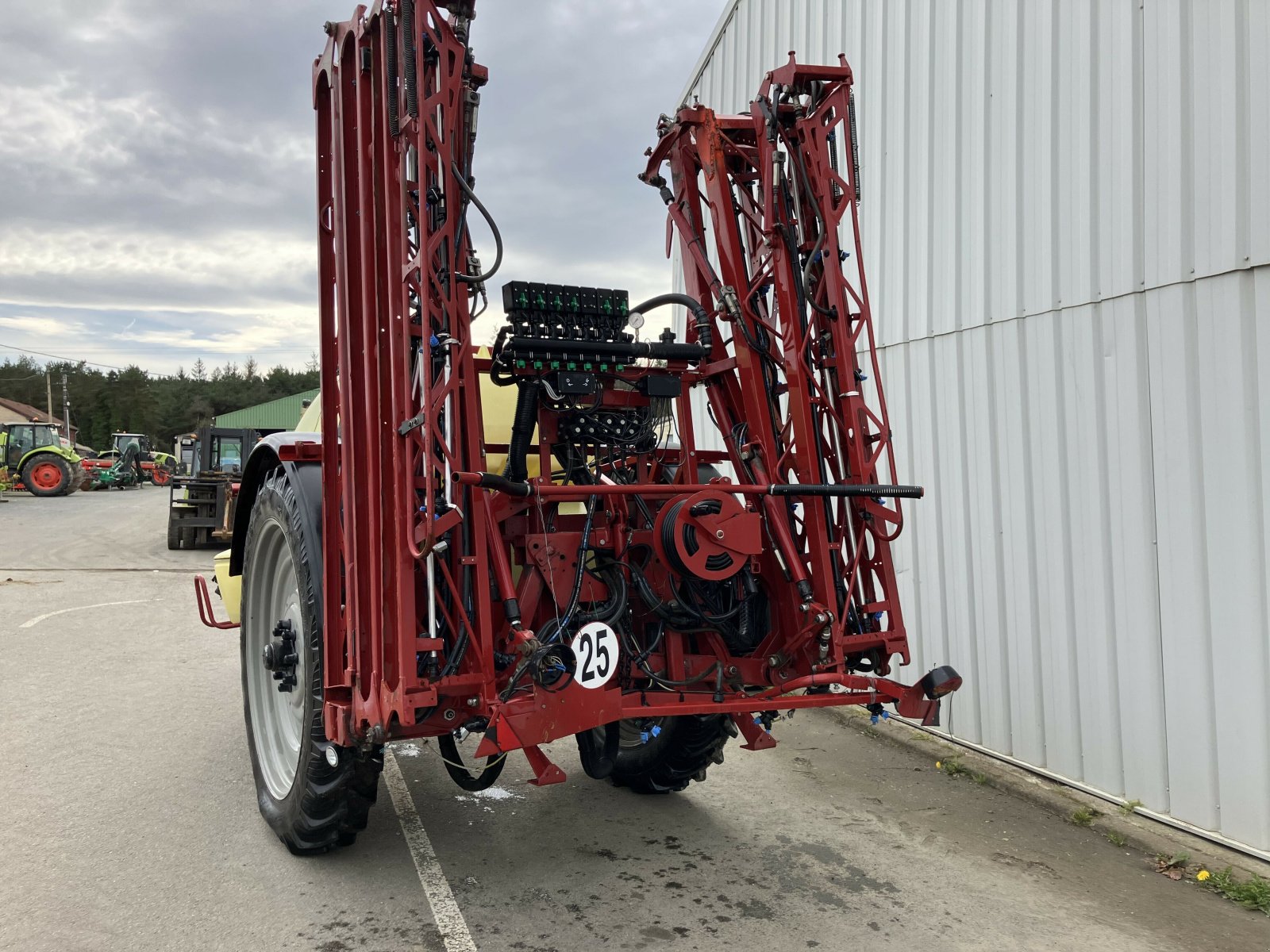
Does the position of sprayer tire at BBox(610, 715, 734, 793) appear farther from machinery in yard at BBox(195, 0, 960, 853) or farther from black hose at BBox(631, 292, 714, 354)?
black hose at BBox(631, 292, 714, 354)

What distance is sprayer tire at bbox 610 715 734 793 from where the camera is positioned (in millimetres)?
4145

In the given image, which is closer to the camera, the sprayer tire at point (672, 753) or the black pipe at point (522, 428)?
the black pipe at point (522, 428)

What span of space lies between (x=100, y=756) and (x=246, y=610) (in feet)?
4.83

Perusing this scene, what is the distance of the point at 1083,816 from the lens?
4.25 meters

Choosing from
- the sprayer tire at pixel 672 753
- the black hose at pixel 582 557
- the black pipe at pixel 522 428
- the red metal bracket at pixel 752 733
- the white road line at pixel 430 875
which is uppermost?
the black pipe at pixel 522 428

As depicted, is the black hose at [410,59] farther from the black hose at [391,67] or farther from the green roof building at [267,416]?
the green roof building at [267,416]

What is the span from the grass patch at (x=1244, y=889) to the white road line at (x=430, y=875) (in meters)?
2.81

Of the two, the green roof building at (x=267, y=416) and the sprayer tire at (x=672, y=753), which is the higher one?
the green roof building at (x=267, y=416)

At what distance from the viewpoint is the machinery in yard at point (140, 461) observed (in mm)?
35062

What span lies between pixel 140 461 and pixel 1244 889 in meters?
42.2

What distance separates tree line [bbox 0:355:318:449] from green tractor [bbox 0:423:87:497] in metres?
43.3

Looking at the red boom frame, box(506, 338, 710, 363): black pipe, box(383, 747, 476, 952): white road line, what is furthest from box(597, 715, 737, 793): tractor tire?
box(506, 338, 710, 363): black pipe

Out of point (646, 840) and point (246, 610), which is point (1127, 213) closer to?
point (646, 840)

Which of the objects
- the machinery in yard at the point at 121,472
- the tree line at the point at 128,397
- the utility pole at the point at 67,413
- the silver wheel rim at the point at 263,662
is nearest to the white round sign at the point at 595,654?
the silver wheel rim at the point at 263,662
